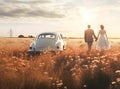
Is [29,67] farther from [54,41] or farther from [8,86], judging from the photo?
[54,41]

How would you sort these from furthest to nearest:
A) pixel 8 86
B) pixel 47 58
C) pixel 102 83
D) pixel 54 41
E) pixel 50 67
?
pixel 54 41 < pixel 47 58 < pixel 50 67 < pixel 102 83 < pixel 8 86

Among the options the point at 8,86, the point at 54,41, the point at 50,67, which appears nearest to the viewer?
the point at 8,86

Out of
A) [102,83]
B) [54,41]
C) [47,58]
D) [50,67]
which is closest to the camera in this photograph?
[102,83]

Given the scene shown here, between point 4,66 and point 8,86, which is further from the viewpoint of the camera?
point 4,66

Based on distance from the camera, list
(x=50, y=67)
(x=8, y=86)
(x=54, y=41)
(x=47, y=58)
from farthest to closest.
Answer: (x=54, y=41), (x=47, y=58), (x=50, y=67), (x=8, y=86)

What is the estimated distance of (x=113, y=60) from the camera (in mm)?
15133

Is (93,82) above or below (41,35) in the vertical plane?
below

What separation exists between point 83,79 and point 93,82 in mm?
353

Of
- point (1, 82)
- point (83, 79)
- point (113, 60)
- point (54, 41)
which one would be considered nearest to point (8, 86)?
point (1, 82)

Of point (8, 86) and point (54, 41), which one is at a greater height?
point (54, 41)

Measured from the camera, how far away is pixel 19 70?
1338 cm

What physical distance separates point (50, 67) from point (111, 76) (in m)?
2.63

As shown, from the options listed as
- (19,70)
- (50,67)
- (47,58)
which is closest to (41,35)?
(47,58)

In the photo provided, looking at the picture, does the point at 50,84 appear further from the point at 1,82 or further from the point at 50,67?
the point at 50,67
